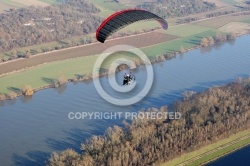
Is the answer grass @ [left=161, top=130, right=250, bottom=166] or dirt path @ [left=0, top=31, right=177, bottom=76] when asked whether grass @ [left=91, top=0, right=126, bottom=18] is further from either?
grass @ [left=161, top=130, right=250, bottom=166]

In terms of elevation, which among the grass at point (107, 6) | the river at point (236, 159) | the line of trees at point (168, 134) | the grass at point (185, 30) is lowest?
the river at point (236, 159)

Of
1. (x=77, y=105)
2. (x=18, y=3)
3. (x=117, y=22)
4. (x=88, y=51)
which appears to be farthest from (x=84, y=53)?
(x=117, y=22)

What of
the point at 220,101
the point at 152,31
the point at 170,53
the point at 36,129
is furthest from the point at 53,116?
the point at 152,31

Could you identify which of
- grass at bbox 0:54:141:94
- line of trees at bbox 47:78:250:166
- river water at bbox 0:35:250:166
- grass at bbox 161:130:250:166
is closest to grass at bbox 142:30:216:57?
river water at bbox 0:35:250:166

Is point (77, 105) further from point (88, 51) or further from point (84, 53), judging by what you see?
point (88, 51)

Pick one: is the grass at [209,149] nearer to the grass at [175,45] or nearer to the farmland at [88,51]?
the farmland at [88,51]

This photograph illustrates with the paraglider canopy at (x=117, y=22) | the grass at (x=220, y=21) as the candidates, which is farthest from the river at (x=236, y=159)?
the grass at (x=220, y=21)

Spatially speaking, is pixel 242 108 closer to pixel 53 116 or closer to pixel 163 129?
pixel 163 129
